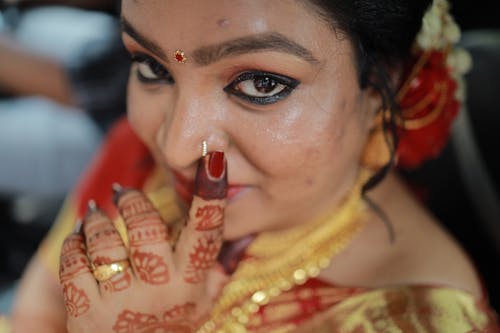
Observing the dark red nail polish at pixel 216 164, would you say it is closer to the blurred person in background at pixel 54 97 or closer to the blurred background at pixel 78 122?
the blurred background at pixel 78 122

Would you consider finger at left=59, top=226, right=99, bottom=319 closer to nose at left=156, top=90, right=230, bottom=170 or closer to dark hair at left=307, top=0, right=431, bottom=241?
nose at left=156, top=90, right=230, bottom=170

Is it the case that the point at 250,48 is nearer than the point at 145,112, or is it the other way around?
the point at 250,48

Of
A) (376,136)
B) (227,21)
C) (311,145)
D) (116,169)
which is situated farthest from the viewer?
(116,169)

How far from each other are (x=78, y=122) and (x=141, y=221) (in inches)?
45.4

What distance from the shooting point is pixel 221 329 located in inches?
38.2

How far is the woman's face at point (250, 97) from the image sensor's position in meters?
0.80

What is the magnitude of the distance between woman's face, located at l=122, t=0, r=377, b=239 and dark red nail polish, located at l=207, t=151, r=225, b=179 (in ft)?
0.04

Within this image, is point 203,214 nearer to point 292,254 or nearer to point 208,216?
point 208,216

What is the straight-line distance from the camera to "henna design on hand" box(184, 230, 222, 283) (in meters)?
0.85

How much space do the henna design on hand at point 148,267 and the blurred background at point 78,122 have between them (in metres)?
0.66

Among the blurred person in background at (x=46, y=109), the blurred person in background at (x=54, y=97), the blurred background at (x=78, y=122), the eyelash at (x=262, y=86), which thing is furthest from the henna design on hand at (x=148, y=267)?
the blurred person in background at (x=54, y=97)

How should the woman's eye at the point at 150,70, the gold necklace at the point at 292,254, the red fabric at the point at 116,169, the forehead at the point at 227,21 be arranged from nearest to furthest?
1. the forehead at the point at 227,21
2. the woman's eye at the point at 150,70
3. the gold necklace at the point at 292,254
4. the red fabric at the point at 116,169

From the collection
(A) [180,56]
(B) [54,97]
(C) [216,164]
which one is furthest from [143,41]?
(B) [54,97]

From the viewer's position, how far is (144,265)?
83 centimetres
